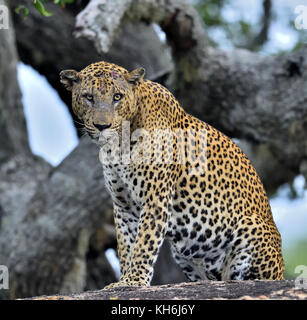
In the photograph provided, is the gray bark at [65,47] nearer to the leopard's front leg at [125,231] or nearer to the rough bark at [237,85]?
the rough bark at [237,85]

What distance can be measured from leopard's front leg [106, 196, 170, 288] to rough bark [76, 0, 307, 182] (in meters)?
5.32

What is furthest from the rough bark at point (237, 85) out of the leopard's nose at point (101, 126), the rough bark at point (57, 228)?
the leopard's nose at point (101, 126)

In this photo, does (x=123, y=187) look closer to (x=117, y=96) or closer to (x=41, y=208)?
(x=117, y=96)

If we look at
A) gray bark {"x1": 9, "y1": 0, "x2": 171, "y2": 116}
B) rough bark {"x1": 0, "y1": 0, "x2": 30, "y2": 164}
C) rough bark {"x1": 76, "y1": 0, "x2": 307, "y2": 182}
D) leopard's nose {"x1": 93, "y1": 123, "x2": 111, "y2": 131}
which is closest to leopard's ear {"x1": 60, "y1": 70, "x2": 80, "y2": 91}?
leopard's nose {"x1": 93, "y1": 123, "x2": 111, "y2": 131}

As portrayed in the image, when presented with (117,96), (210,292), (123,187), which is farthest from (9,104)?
(210,292)

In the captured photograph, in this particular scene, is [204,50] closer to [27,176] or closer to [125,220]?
[27,176]

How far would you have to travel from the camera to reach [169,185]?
7.76 metres

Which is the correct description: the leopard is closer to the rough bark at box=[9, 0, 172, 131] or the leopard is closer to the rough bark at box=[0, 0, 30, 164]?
the rough bark at box=[0, 0, 30, 164]

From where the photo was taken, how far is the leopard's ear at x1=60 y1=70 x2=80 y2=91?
7.50 meters

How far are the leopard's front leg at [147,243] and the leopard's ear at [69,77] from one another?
4.81ft

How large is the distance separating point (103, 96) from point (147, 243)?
157 cm

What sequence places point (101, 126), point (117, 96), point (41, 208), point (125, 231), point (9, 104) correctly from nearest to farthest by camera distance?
point (101, 126)
point (117, 96)
point (125, 231)
point (41, 208)
point (9, 104)

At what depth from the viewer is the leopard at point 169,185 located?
24.4ft

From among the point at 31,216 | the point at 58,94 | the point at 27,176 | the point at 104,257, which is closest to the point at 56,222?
the point at 31,216
